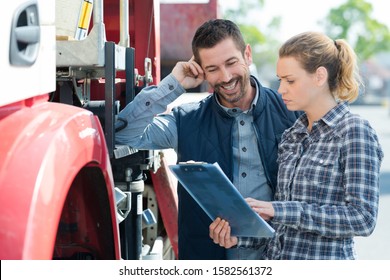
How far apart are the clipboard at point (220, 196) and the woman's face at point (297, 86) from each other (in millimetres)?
459

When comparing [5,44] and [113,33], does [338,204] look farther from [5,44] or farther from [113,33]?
[113,33]

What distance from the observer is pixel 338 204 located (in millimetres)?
2973

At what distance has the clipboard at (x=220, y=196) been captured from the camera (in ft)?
9.16

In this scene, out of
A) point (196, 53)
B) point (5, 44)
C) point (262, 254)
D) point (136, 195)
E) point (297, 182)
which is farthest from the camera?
point (136, 195)

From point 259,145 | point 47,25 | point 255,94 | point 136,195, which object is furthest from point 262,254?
point 47,25

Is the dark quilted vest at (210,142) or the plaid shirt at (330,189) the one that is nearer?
the plaid shirt at (330,189)

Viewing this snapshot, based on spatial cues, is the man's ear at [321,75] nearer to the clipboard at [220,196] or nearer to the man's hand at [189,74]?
the clipboard at [220,196]

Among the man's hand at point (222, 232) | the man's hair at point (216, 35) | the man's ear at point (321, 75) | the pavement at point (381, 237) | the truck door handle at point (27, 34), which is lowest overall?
the pavement at point (381, 237)

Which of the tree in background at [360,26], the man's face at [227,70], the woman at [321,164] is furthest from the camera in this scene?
the tree in background at [360,26]

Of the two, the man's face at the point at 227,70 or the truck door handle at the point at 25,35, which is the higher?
the truck door handle at the point at 25,35

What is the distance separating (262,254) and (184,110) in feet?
2.71

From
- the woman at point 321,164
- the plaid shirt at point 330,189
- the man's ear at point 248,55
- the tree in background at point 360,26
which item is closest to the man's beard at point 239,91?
the man's ear at point 248,55

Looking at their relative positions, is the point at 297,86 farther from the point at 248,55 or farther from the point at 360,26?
the point at 360,26

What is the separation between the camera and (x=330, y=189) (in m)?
2.96
